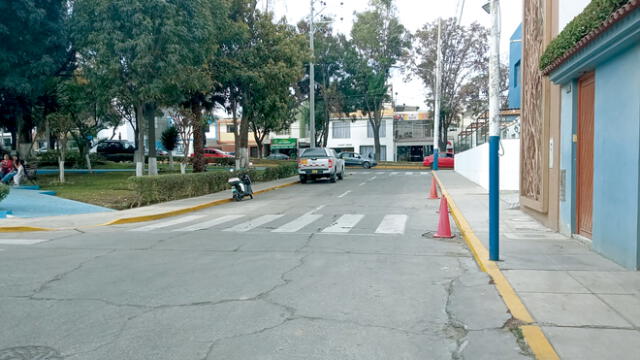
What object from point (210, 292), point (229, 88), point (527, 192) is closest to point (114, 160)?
point (229, 88)

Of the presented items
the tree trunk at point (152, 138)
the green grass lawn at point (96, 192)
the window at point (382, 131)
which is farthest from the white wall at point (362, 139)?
the green grass lawn at point (96, 192)

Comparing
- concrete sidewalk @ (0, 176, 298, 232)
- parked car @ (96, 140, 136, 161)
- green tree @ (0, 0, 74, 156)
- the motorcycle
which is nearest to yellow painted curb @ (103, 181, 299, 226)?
concrete sidewalk @ (0, 176, 298, 232)

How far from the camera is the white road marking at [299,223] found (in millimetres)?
11641

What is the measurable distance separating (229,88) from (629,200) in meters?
22.1

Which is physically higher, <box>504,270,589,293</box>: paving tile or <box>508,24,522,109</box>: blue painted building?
<box>508,24,522,109</box>: blue painted building

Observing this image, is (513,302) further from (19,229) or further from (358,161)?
(358,161)

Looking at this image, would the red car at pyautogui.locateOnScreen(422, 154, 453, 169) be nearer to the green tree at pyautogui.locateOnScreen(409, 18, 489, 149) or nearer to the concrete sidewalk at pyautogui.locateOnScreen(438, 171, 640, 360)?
the green tree at pyautogui.locateOnScreen(409, 18, 489, 149)

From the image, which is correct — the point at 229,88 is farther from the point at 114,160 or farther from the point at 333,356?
the point at 333,356

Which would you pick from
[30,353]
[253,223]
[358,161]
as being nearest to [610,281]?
[30,353]

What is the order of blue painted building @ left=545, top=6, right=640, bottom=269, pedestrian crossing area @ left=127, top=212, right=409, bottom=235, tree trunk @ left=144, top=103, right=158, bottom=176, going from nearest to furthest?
blue painted building @ left=545, top=6, right=640, bottom=269 → pedestrian crossing area @ left=127, top=212, right=409, bottom=235 → tree trunk @ left=144, top=103, right=158, bottom=176

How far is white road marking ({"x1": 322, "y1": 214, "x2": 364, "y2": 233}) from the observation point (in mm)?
11438

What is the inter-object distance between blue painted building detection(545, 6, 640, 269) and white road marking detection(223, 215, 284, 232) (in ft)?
21.8

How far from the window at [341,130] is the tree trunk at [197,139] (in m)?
39.0

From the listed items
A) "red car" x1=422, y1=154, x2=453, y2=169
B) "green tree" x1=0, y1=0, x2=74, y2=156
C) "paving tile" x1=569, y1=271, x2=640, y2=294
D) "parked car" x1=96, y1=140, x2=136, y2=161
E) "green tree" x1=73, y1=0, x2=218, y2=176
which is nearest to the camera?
"paving tile" x1=569, y1=271, x2=640, y2=294
